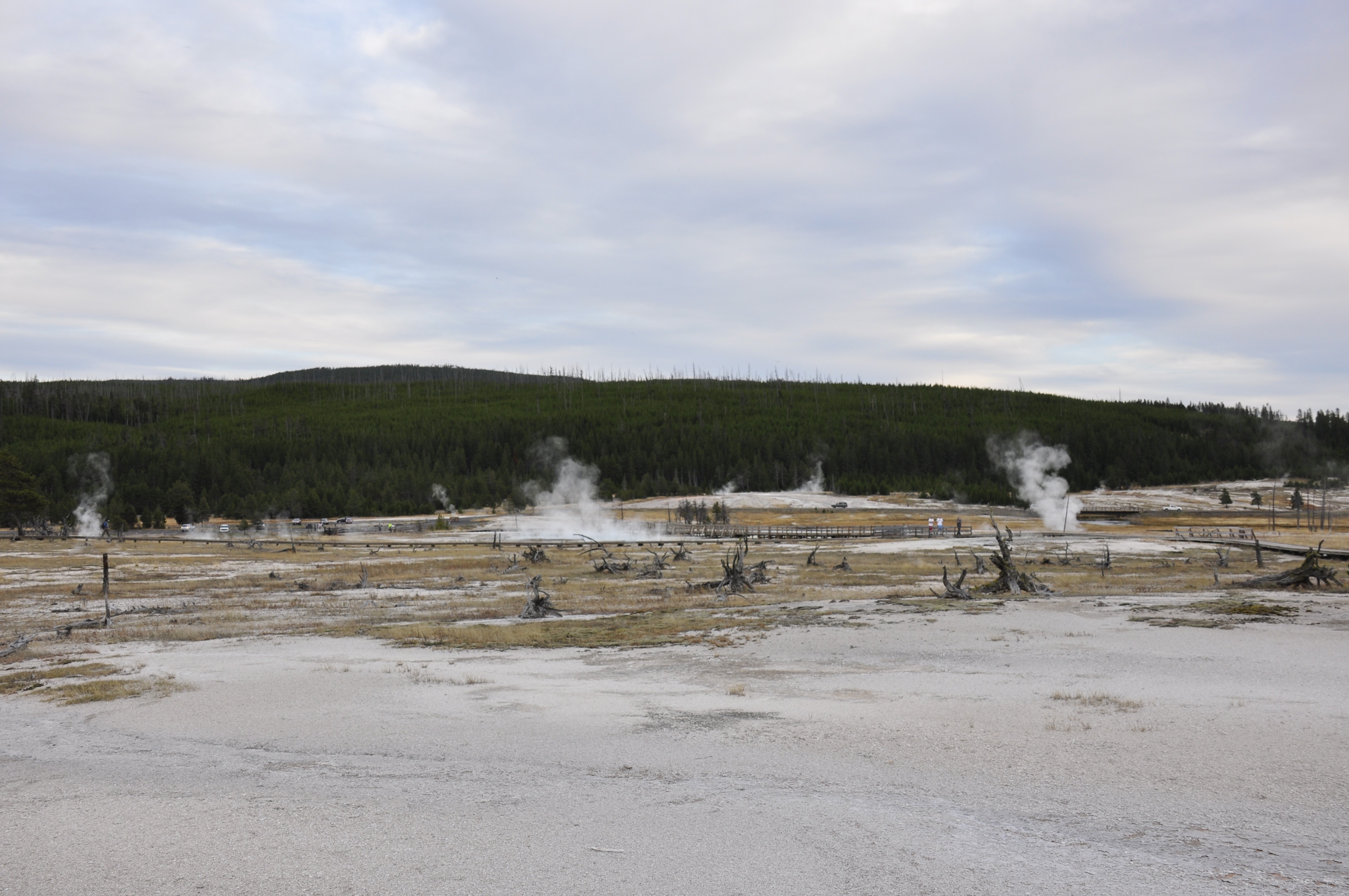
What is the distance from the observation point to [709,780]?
1015 centimetres

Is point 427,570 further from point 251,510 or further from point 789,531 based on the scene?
point 251,510

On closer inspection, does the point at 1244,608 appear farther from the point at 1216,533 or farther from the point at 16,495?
the point at 16,495

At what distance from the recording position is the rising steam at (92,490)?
4087 inches

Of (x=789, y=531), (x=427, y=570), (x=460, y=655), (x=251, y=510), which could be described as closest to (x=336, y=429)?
(x=251, y=510)

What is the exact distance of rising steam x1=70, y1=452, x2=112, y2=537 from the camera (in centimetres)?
10381

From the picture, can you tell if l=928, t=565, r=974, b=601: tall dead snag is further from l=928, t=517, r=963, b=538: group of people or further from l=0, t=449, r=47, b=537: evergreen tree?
l=0, t=449, r=47, b=537: evergreen tree

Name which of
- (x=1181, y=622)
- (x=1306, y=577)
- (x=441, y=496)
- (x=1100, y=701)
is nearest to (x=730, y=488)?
(x=441, y=496)

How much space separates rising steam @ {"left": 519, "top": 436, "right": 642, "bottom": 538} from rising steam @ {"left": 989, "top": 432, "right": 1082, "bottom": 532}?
155 ft

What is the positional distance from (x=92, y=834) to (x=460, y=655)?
1099 cm

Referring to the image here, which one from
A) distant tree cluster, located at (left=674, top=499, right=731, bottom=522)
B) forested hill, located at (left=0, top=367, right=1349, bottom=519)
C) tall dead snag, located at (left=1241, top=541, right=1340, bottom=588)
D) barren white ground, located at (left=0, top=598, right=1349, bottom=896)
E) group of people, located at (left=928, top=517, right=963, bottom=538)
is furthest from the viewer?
forested hill, located at (left=0, top=367, right=1349, bottom=519)

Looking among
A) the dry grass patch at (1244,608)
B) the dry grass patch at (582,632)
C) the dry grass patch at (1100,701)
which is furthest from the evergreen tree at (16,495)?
the dry grass patch at (1100,701)

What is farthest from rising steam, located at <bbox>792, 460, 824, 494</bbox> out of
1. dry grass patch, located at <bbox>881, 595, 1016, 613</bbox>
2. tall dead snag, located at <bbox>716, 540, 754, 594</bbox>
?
dry grass patch, located at <bbox>881, 595, 1016, 613</bbox>

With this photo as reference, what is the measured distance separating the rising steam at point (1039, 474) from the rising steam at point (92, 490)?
10593 centimetres

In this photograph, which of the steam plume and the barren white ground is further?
the steam plume
